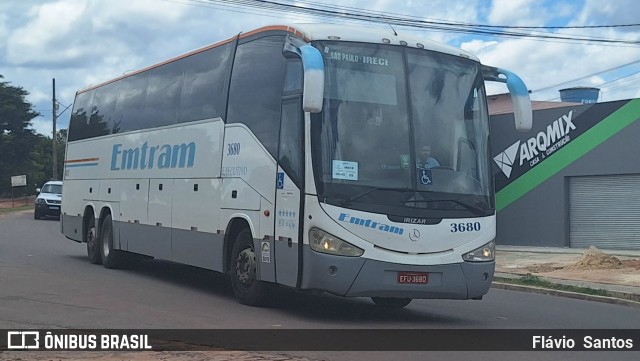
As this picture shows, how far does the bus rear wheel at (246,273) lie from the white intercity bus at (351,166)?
0.08ft

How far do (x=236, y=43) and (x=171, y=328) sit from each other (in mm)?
4891

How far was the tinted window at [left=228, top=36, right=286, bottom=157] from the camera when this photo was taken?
11228 millimetres

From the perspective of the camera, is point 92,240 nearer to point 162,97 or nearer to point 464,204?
point 162,97

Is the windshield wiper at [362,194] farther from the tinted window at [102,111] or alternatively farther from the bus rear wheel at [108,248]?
the tinted window at [102,111]

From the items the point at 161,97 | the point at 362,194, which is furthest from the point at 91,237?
the point at 362,194

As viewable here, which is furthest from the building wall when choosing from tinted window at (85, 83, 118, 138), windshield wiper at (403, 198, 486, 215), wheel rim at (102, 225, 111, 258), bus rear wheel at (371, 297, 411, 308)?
windshield wiper at (403, 198, 486, 215)

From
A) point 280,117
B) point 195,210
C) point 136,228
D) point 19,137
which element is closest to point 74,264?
point 136,228

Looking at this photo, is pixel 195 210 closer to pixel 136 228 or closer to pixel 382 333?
pixel 136 228

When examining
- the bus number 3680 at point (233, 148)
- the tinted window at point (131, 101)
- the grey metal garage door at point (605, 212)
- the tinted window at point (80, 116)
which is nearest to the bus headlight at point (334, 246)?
the bus number 3680 at point (233, 148)

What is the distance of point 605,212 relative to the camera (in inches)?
1038

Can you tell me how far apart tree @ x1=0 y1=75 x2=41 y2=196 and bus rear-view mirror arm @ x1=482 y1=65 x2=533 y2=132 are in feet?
189

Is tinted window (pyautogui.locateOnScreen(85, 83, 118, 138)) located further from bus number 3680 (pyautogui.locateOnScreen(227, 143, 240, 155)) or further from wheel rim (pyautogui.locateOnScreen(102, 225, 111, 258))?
bus number 3680 (pyautogui.locateOnScreen(227, 143, 240, 155))

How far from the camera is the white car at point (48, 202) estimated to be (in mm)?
40156

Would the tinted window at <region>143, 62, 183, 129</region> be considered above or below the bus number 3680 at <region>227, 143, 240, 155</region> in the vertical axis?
above
